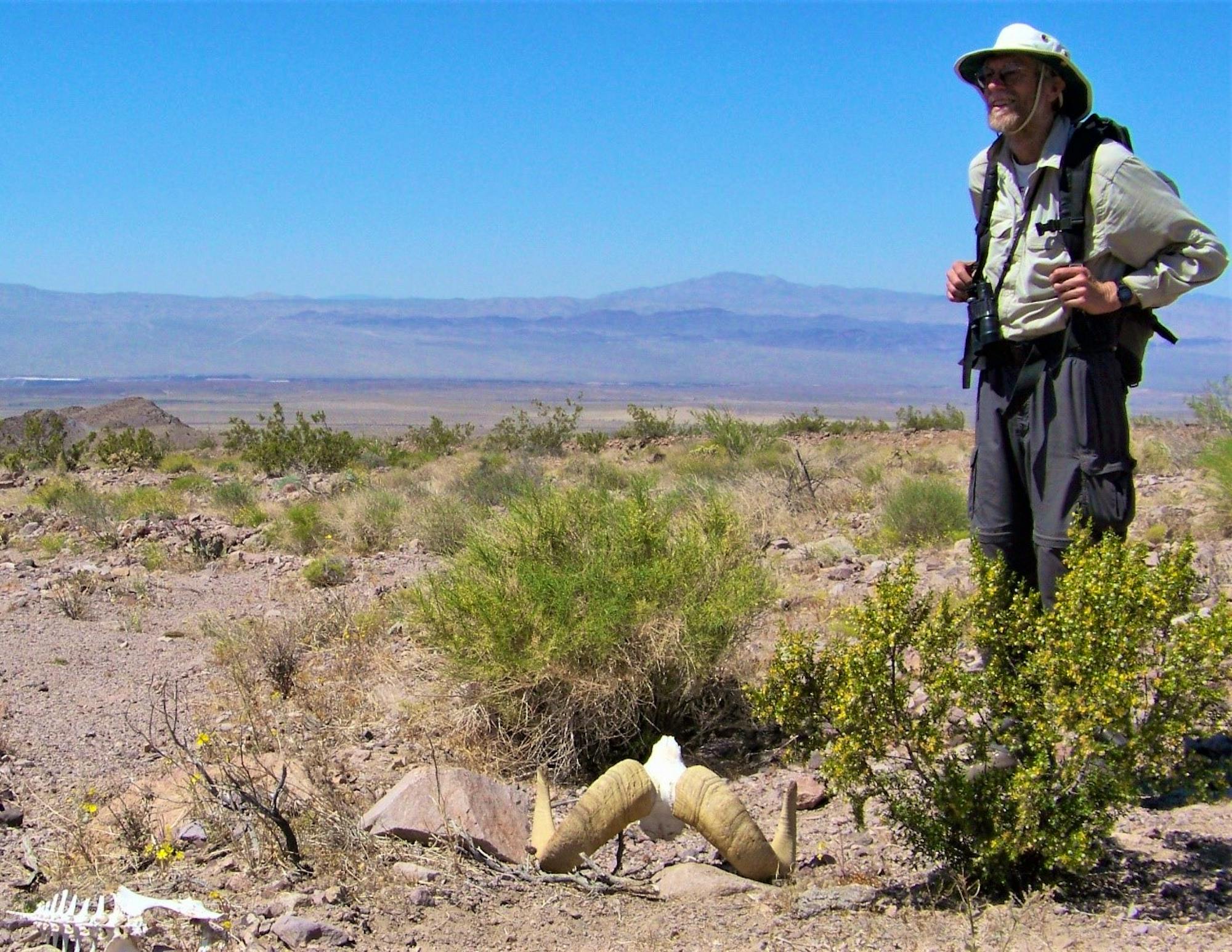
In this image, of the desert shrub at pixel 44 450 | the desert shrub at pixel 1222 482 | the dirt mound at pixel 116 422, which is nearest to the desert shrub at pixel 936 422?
the desert shrub at pixel 1222 482

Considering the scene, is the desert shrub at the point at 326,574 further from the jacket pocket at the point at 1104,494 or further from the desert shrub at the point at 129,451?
the desert shrub at the point at 129,451

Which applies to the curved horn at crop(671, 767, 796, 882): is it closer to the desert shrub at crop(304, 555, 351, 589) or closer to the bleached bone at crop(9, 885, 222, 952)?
the bleached bone at crop(9, 885, 222, 952)

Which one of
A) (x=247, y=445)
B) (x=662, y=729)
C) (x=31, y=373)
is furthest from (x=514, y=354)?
(x=662, y=729)

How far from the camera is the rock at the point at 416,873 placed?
382 centimetres

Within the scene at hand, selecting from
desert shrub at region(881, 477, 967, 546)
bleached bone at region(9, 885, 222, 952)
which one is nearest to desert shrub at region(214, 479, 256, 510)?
desert shrub at region(881, 477, 967, 546)

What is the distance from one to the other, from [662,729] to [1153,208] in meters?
3.33

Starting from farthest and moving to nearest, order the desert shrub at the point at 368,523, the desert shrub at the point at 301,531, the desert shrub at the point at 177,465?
the desert shrub at the point at 177,465
the desert shrub at the point at 368,523
the desert shrub at the point at 301,531

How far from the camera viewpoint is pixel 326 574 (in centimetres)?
963

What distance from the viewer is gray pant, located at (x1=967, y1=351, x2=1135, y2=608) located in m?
3.35

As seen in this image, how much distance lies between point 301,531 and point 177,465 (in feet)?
36.9

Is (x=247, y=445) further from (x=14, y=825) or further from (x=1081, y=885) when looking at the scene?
(x=1081, y=885)

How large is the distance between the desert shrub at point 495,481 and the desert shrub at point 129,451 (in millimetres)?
7846

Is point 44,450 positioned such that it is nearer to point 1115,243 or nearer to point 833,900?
point 833,900

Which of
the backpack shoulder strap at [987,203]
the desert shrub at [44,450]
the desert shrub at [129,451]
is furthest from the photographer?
the desert shrub at [129,451]
